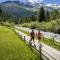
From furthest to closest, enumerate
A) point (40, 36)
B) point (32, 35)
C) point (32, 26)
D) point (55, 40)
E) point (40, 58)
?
1. point (32, 26)
2. point (55, 40)
3. point (32, 35)
4. point (40, 36)
5. point (40, 58)

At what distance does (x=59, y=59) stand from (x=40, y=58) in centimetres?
164

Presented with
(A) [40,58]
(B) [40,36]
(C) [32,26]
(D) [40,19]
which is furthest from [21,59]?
(D) [40,19]

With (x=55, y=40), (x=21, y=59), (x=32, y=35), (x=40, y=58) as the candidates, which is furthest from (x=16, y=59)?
(x=55, y=40)

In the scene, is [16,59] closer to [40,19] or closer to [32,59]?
[32,59]

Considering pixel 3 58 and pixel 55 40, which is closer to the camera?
pixel 3 58

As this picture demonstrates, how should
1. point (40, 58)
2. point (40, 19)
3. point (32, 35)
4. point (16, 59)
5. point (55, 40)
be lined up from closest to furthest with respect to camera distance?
point (40, 58) → point (16, 59) → point (32, 35) → point (55, 40) → point (40, 19)

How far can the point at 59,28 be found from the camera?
58719 mm

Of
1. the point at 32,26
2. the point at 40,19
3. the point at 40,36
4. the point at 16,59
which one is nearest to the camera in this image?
the point at 16,59

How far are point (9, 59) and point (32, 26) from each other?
93.9 metres

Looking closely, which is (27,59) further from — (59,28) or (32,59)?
(59,28)

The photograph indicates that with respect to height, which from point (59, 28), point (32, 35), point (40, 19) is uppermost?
point (32, 35)

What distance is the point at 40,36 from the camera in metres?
29.8

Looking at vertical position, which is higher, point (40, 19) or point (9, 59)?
point (9, 59)

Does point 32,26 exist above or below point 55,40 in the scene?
below
